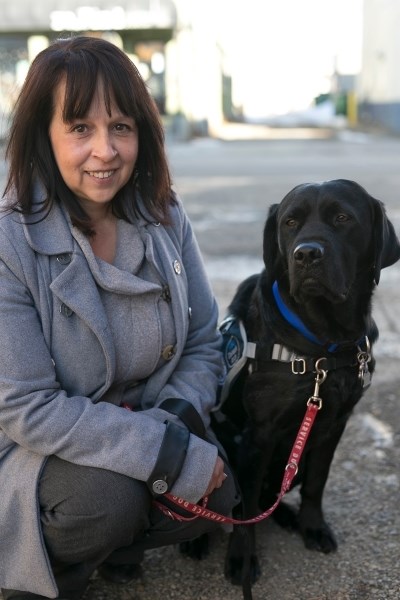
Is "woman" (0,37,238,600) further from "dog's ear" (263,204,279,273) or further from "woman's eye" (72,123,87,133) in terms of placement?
"dog's ear" (263,204,279,273)

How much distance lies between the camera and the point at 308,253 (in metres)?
2.40

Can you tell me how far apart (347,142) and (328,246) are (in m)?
21.4

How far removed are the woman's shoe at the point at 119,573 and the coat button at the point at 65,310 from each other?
872 millimetres

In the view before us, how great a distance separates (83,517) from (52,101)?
122 cm

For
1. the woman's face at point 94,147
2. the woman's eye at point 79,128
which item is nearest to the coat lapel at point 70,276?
the woman's face at point 94,147

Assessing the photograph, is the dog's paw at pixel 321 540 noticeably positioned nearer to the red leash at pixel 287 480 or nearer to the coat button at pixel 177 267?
the red leash at pixel 287 480

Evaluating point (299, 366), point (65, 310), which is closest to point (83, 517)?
point (65, 310)

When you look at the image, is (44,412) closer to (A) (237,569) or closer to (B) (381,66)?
(A) (237,569)

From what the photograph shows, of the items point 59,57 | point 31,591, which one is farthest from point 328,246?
point 31,591

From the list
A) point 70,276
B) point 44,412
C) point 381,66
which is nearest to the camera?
point 44,412

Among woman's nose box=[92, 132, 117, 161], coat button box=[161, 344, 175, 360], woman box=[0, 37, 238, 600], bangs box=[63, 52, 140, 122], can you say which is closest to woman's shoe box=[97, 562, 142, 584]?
woman box=[0, 37, 238, 600]

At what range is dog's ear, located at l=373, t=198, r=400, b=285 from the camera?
8.43 ft

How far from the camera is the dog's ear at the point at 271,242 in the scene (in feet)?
8.82

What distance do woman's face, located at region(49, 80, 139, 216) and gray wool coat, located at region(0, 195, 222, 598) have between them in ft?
0.41
